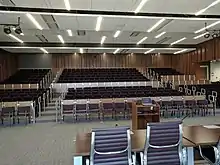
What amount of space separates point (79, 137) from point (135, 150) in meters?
0.84

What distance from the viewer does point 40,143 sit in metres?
5.95

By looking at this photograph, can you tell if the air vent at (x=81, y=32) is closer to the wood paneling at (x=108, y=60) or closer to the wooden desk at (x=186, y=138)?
the wood paneling at (x=108, y=60)

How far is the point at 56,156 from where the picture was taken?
15.8ft

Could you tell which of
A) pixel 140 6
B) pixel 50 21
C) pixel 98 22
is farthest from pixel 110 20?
pixel 50 21

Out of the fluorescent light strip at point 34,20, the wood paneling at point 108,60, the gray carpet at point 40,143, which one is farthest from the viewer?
the wood paneling at point 108,60

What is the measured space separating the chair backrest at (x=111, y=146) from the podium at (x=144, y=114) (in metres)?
3.92

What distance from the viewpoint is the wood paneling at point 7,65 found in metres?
18.8

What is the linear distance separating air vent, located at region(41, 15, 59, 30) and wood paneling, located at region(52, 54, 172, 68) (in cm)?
1043

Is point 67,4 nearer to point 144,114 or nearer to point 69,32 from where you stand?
point 144,114

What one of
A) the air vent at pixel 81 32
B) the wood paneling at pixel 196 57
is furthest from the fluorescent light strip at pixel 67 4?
the wood paneling at pixel 196 57

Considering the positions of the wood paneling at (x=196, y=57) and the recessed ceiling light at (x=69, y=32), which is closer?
the recessed ceiling light at (x=69, y=32)

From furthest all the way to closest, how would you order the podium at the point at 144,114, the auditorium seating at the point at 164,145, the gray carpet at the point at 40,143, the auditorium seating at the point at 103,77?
the auditorium seating at the point at 103,77
the podium at the point at 144,114
the gray carpet at the point at 40,143
the auditorium seating at the point at 164,145

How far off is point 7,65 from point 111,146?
1949 centimetres

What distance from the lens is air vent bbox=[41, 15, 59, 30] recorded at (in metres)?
10.6
